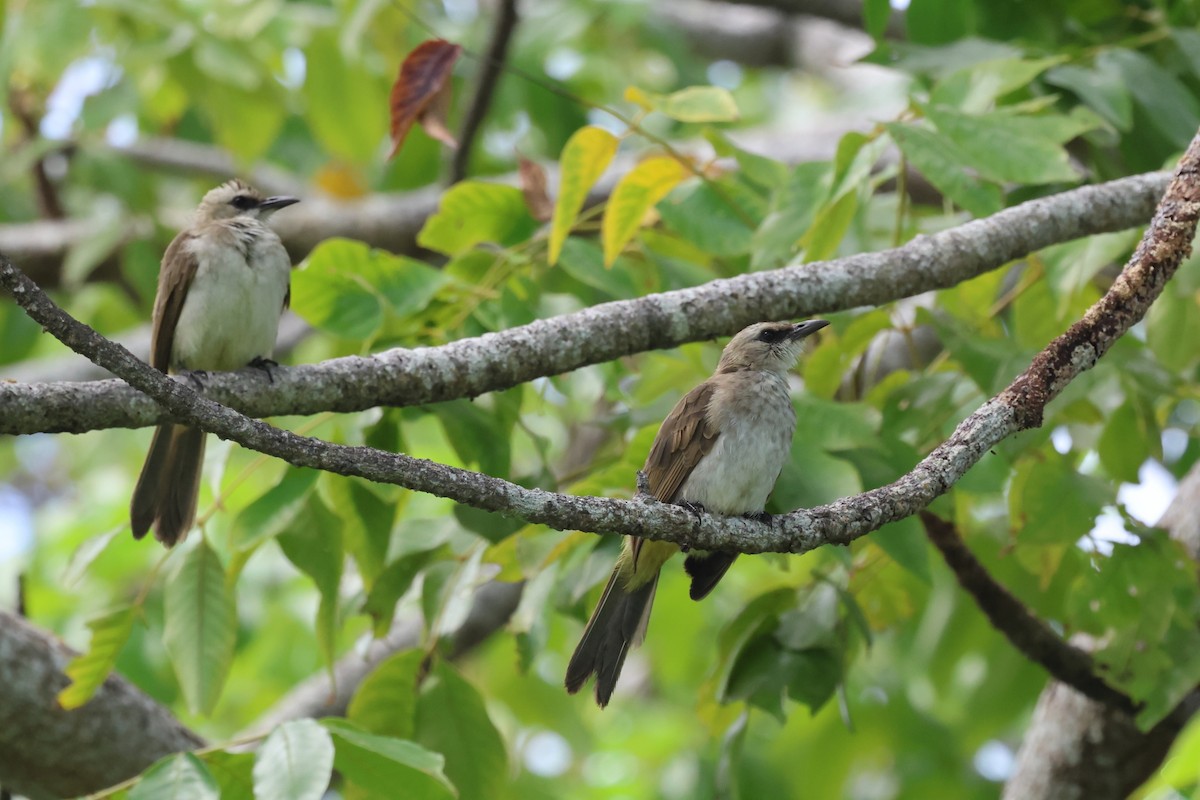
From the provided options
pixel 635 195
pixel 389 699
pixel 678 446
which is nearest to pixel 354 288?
pixel 635 195

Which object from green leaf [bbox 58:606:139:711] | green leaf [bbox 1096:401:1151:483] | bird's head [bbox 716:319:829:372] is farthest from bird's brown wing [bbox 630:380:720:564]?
green leaf [bbox 58:606:139:711]

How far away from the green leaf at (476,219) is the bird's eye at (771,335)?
39.5 inches

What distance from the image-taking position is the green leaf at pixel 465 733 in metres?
4.38

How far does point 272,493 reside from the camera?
13.3ft

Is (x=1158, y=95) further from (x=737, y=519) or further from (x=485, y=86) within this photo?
(x=485, y=86)

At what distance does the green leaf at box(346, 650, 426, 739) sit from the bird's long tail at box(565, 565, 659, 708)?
67 cm

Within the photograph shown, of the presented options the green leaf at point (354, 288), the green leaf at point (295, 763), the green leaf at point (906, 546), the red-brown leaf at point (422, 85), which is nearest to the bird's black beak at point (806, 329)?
the green leaf at point (906, 546)

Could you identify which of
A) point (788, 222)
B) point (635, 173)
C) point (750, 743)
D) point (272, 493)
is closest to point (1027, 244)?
point (788, 222)

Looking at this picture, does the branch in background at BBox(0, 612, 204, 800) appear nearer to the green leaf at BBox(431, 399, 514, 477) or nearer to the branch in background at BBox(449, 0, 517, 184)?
the green leaf at BBox(431, 399, 514, 477)

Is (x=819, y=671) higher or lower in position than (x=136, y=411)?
lower

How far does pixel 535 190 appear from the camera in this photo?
188 inches

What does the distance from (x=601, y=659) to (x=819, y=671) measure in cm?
80

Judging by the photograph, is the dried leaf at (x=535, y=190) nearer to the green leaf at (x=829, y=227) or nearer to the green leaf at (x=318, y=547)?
the green leaf at (x=829, y=227)

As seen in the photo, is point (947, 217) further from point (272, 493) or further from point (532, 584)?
point (272, 493)
